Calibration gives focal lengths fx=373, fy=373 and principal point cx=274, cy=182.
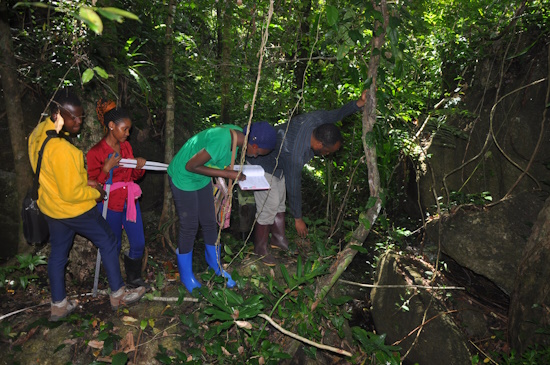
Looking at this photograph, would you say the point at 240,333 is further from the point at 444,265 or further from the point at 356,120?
the point at 356,120

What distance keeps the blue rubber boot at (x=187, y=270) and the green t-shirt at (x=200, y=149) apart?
70 cm

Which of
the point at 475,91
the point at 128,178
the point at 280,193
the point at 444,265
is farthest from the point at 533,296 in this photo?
the point at 128,178

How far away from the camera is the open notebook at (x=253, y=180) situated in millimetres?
3457

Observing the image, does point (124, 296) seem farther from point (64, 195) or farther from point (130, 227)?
point (64, 195)

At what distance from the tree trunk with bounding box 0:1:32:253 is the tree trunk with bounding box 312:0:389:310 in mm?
3418

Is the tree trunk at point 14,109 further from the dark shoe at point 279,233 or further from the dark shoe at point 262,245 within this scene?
the dark shoe at point 279,233

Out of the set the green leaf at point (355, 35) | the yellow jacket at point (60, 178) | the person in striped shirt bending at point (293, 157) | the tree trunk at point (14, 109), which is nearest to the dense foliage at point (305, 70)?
the green leaf at point (355, 35)

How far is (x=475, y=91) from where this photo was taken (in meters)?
5.67

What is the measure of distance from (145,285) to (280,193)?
1702 mm

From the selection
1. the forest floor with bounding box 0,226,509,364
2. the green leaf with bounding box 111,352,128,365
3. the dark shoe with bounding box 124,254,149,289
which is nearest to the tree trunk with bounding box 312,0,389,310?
the forest floor with bounding box 0,226,509,364

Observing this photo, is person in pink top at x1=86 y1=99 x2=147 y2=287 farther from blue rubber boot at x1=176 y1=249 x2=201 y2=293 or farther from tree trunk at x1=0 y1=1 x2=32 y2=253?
tree trunk at x1=0 y1=1 x2=32 y2=253

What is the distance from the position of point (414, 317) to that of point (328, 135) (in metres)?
2.25

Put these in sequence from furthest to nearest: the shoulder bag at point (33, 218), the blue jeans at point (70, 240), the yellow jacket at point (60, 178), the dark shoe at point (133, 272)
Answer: the dark shoe at point (133, 272)
the blue jeans at point (70, 240)
the shoulder bag at point (33, 218)
the yellow jacket at point (60, 178)

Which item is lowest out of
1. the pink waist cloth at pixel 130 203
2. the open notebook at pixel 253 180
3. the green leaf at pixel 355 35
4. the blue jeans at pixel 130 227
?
the blue jeans at pixel 130 227
